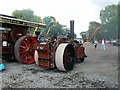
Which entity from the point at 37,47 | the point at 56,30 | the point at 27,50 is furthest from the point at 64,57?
the point at 56,30

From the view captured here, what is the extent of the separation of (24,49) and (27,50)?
16 cm

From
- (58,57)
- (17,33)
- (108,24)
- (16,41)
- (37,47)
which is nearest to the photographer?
(58,57)

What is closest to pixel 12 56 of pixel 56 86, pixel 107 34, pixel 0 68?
pixel 0 68

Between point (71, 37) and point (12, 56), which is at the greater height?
point (71, 37)

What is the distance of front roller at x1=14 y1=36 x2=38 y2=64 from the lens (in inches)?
324

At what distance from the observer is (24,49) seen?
8547 millimetres

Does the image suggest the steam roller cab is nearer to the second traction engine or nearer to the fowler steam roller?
the fowler steam roller

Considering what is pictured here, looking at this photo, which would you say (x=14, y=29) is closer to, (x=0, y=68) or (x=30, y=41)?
(x=30, y=41)

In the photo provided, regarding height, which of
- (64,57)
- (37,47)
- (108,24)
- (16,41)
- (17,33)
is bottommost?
(64,57)

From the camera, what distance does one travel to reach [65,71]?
6527 mm

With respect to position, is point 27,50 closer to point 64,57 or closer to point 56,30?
point 64,57

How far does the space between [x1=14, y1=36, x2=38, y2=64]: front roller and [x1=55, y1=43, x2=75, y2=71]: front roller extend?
2.42 meters

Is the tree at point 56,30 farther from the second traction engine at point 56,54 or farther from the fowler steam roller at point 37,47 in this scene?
the second traction engine at point 56,54

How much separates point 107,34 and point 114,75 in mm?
66529
